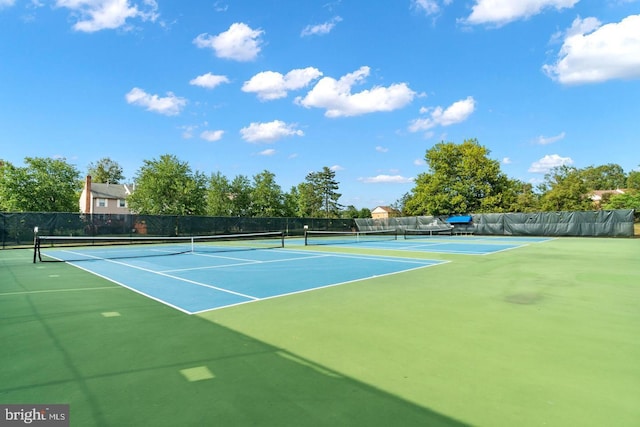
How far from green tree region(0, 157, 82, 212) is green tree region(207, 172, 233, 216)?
1432cm

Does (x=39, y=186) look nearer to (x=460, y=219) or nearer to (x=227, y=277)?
(x=227, y=277)

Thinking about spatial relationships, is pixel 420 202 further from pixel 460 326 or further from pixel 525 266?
pixel 460 326

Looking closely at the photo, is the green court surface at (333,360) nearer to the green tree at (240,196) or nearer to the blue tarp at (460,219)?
the blue tarp at (460,219)

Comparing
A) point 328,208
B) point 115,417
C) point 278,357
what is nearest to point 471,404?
point 278,357

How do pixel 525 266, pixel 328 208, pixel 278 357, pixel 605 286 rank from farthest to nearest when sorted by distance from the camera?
pixel 328 208 < pixel 525 266 < pixel 605 286 < pixel 278 357

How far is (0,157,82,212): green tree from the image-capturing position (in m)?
34.5

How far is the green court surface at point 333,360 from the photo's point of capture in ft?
8.57

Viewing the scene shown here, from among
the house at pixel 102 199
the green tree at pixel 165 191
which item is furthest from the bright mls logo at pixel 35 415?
the house at pixel 102 199

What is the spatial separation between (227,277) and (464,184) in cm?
4401

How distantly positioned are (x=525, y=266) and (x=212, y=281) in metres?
9.25

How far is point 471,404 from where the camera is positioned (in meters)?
2.69

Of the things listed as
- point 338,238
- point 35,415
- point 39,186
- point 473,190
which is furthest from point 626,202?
point 39,186

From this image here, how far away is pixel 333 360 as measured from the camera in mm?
3580

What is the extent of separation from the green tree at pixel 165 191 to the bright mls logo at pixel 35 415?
36174 millimetres
